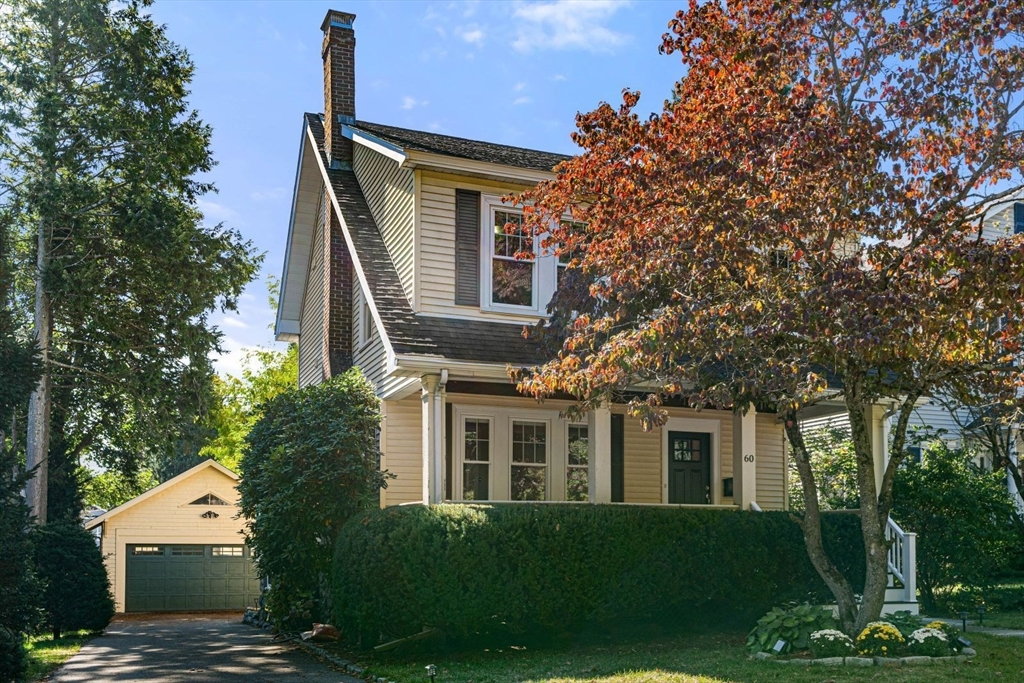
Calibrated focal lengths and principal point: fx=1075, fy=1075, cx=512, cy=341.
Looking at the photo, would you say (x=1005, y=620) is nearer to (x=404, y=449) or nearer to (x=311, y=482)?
(x=404, y=449)

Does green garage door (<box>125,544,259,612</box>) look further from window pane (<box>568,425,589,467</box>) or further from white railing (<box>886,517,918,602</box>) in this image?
white railing (<box>886,517,918,602</box>)

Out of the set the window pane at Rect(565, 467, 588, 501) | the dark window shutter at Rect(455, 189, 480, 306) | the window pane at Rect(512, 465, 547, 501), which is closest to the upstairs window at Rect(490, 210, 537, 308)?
the dark window shutter at Rect(455, 189, 480, 306)

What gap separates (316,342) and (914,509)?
12403 mm

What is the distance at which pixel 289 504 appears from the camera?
1680cm

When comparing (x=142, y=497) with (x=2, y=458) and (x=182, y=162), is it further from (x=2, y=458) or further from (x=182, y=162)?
(x=2, y=458)

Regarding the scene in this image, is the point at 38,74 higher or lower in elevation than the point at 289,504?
higher

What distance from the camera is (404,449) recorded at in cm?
1766

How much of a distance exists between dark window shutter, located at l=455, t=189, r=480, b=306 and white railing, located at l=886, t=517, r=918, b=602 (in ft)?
24.9

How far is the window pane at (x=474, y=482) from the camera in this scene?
57.9 ft

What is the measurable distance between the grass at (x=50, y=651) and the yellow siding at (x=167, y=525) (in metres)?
10.7

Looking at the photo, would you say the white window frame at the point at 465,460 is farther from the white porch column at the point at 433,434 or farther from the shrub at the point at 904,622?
the shrub at the point at 904,622

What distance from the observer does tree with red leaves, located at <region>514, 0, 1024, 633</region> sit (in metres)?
11.4

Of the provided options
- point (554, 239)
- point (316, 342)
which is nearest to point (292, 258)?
point (316, 342)

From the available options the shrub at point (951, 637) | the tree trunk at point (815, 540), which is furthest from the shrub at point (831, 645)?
the shrub at point (951, 637)
